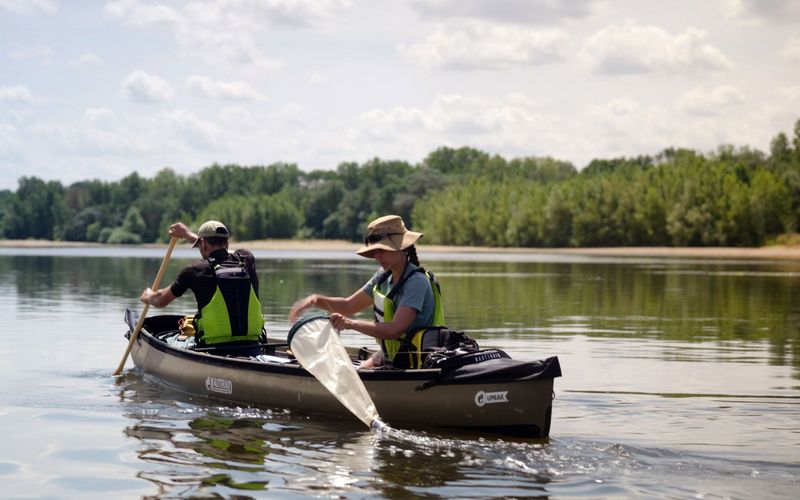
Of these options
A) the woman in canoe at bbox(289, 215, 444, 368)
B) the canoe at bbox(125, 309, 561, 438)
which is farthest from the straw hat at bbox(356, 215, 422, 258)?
the canoe at bbox(125, 309, 561, 438)

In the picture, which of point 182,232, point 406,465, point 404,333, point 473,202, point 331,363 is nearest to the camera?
point 406,465

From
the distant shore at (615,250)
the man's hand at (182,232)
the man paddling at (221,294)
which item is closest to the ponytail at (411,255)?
the man paddling at (221,294)

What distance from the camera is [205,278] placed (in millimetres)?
12914

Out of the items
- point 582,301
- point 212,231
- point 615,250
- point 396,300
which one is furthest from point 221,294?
point 615,250

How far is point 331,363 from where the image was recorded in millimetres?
11281

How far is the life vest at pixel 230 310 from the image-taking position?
13.1 metres

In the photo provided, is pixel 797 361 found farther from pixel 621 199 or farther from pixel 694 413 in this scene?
pixel 621 199

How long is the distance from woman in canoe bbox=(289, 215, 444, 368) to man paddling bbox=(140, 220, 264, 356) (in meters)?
1.94

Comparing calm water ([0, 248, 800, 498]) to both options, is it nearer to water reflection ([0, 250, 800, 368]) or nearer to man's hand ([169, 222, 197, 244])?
water reflection ([0, 250, 800, 368])

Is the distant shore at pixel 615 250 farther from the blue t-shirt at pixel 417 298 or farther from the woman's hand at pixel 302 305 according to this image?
the woman's hand at pixel 302 305

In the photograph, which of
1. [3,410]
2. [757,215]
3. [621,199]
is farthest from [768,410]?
[621,199]

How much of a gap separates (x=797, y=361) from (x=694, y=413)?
567 cm

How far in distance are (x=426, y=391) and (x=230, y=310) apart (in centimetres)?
355

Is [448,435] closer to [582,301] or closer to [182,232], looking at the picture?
[182,232]
